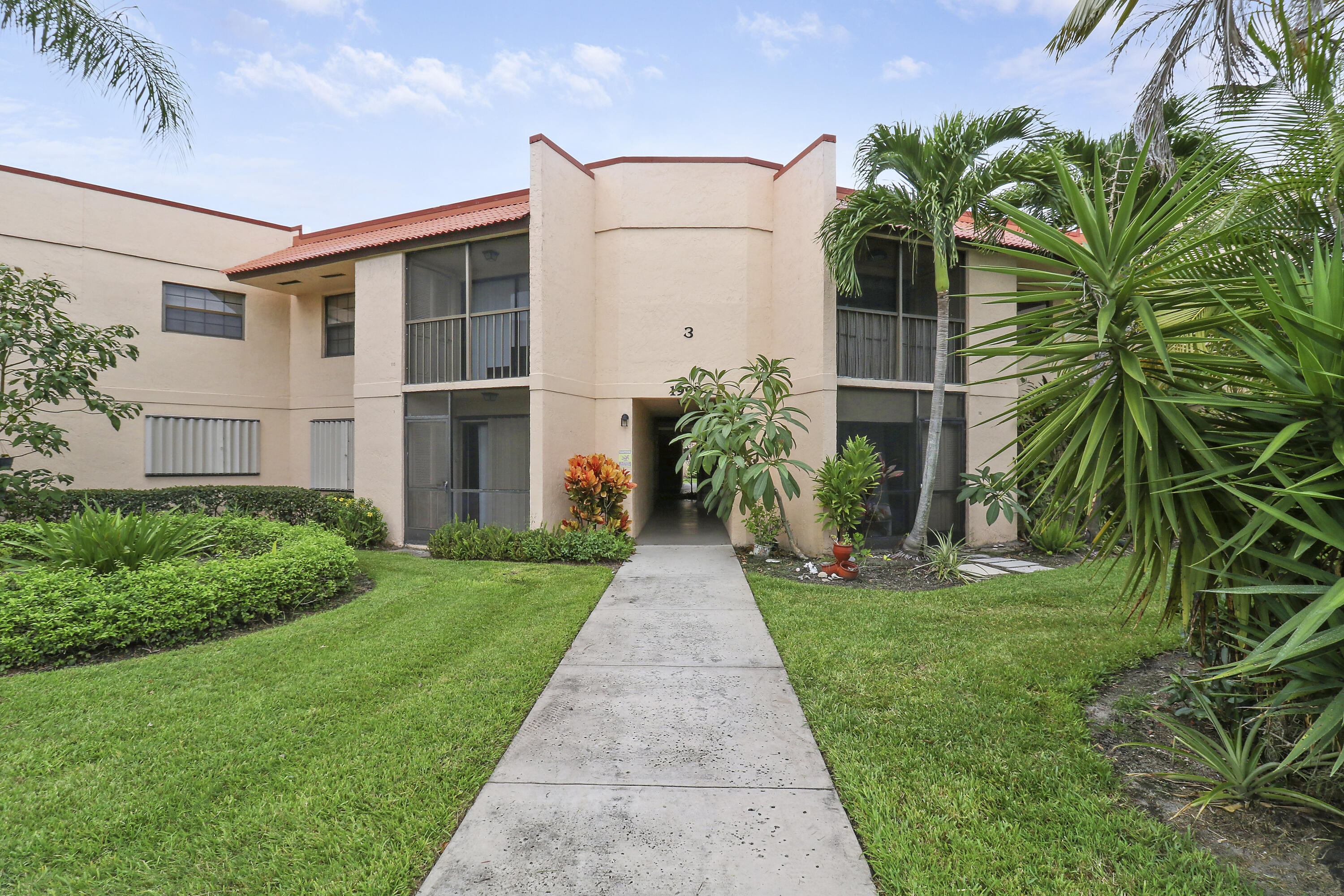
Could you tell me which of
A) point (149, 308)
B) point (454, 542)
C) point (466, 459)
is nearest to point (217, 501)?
point (149, 308)

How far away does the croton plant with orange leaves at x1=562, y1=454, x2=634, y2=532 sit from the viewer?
935 cm

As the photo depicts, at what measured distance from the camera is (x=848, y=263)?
8.34 meters

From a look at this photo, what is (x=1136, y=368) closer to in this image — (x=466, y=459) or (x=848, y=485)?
(x=848, y=485)

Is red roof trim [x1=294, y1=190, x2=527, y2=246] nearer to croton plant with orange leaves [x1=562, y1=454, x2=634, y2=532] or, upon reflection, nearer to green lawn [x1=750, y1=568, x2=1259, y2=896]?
croton plant with orange leaves [x1=562, y1=454, x2=634, y2=532]

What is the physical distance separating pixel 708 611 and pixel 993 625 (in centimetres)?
283

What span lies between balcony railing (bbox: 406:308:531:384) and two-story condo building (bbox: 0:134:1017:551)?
0.13ft

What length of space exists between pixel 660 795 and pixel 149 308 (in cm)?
1406

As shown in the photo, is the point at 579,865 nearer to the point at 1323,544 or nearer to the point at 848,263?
the point at 1323,544

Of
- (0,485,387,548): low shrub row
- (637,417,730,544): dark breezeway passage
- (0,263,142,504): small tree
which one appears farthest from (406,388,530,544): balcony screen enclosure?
(0,263,142,504): small tree

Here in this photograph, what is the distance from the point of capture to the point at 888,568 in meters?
8.31

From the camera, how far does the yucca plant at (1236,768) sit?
8.49 ft

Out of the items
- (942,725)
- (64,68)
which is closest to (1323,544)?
(942,725)

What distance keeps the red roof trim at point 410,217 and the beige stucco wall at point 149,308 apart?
973 millimetres

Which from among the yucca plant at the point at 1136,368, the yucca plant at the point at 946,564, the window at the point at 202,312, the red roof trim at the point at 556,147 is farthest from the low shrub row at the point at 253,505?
the yucca plant at the point at 1136,368
